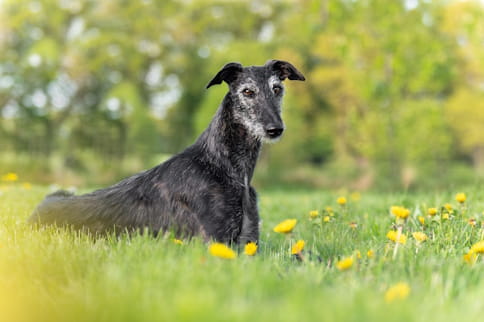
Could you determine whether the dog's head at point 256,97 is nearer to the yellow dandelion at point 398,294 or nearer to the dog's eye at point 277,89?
the dog's eye at point 277,89

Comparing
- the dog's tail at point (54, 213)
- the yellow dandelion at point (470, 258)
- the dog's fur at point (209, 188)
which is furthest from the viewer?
Answer: the dog's tail at point (54, 213)


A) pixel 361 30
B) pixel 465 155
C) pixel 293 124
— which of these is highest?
pixel 361 30

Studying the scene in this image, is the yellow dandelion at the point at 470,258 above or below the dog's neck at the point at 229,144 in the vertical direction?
below

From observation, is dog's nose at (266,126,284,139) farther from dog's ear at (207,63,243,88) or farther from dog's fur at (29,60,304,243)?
dog's ear at (207,63,243,88)

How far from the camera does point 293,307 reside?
2143 mm

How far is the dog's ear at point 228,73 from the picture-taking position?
4828 millimetres

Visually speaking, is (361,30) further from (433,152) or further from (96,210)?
(96,210)

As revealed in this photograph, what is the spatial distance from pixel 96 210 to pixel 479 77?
4272 centimetres

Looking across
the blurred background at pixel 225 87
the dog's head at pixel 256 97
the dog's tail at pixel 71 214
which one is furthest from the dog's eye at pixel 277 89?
the blurred background at pixel 225 87

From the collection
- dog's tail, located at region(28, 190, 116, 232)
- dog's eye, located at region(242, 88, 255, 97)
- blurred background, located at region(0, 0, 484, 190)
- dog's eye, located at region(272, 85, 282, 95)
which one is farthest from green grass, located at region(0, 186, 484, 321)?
blurred background, located at region(0, 0, 484, 190)

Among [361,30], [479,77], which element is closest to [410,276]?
[361,30]

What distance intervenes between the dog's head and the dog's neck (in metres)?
0.08

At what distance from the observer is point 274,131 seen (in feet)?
15.4

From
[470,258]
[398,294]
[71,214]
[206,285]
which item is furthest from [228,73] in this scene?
[398,294]
